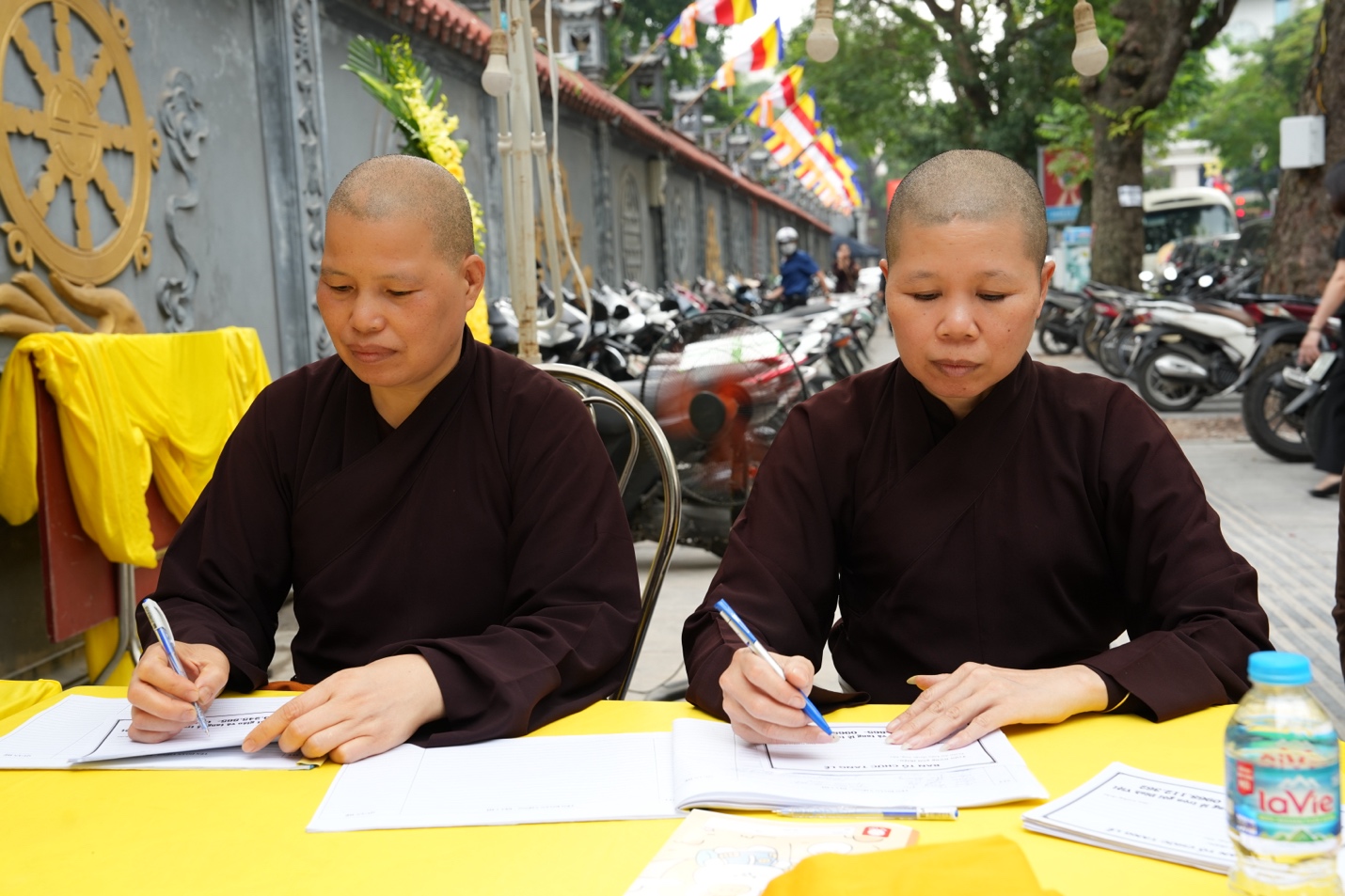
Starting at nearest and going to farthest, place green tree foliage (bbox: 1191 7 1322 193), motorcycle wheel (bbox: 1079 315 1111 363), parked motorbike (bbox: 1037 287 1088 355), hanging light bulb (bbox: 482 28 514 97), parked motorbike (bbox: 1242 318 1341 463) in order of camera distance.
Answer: hanging light bulb (bbox: 482 28 514 97) < parked motorbike (bbox: 1242 318 1341 463) < motorcycle wheel (bbox: 1079 315 1111 363) < parked motorbike (bbox: 1037 287 1088 355) < green tree foliage (bbox: 1191 7 1322 193)

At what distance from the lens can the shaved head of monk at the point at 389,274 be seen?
178cm

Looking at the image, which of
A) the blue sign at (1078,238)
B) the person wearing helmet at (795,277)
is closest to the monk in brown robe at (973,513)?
the person wearing helmet at (795,277)

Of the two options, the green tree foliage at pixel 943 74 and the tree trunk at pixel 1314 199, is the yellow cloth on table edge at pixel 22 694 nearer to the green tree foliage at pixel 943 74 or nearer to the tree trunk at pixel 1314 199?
the tree trunk at pixel 1314 199

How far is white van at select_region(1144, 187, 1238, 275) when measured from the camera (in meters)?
25.6

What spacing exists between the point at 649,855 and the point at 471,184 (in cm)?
802

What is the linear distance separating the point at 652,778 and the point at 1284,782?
0.66m

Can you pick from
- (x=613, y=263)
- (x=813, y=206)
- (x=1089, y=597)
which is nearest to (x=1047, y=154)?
(x=613, y=263)

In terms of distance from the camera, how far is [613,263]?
42.5ft

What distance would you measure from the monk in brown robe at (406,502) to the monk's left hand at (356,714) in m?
0.11

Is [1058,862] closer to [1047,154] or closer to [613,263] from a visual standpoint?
[613,263]

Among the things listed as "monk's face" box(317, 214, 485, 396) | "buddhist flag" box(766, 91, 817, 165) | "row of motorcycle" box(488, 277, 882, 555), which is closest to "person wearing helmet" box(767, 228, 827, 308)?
"buddhist flag" box(766, 91, 817, 165)

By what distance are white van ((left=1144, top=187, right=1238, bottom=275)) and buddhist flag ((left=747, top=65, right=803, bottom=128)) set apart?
10679mm

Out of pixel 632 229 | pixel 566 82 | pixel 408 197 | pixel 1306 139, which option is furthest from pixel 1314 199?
pixel 408 197

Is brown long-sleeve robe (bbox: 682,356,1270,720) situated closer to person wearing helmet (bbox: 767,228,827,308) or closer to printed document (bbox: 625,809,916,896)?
printed document (bbox: 625,809,916,896)
